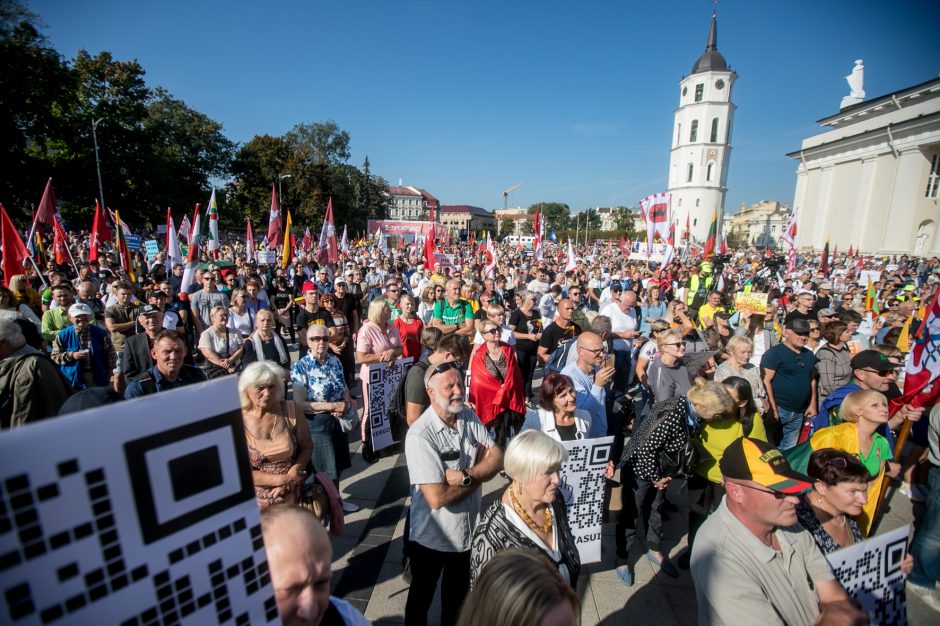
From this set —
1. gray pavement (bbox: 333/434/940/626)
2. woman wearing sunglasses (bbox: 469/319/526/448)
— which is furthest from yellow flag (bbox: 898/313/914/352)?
woman wearing sunglasses (bbox: 469/319/526/448)

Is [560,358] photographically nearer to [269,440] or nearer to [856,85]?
[269,440]

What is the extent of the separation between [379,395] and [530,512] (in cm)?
322

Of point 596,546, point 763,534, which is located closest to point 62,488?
point 763,534

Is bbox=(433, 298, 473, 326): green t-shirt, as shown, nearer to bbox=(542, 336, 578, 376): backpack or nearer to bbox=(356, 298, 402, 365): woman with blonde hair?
bbox=(356, 298, 402, 365): woman with blonde hair

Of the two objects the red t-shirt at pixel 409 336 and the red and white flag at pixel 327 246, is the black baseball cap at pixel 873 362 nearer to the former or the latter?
the red t-shirt at pixel 409 336

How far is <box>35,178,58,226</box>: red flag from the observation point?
31.0 feet

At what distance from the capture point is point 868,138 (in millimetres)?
38250

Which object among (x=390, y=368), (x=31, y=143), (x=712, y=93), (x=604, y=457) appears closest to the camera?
(x=604, y=457)

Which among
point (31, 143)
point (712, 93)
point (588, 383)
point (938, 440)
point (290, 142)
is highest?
point (712, 93)

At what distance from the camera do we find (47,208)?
9.60m

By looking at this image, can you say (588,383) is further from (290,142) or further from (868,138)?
(290,142)

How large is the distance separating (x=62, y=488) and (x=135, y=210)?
148ft

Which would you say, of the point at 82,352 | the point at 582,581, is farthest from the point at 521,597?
the point at 82,352

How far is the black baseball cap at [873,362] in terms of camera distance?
373 centimetres
